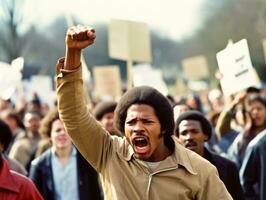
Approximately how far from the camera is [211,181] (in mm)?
4250

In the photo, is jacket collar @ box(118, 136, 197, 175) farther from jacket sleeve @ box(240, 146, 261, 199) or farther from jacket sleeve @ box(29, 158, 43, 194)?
jacket sleeve @ box(240, 146, 261, 199)

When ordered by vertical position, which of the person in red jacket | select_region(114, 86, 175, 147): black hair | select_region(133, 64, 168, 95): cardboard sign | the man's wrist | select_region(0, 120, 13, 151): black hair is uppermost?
select_region(133, 64, 168, 95): cardboard sign

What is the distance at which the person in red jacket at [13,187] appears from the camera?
4.07 metres

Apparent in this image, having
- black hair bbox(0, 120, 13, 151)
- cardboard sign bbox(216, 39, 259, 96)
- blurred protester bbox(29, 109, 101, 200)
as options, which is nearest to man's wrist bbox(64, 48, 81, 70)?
black hair bbox(0, 120, 13, 151)

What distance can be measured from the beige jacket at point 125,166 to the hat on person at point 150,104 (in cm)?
13

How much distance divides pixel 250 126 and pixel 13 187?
15.4 feet

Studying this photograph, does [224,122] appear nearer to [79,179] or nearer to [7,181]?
[79,179]

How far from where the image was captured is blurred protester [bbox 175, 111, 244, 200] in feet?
19.1

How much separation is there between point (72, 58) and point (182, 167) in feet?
2.65

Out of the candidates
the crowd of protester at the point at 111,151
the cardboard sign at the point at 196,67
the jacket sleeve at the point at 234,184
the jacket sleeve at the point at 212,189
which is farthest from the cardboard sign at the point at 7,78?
the cardboard sign at the point at 196,67

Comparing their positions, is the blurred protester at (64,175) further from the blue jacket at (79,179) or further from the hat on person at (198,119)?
the hat on person at (198,119)

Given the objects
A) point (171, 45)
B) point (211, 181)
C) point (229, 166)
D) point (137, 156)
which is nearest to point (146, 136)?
point (137, 156)

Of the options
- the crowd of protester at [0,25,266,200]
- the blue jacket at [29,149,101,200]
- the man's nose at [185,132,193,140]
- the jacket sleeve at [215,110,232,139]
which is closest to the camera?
the crowd of protester at [0,25,266,200]

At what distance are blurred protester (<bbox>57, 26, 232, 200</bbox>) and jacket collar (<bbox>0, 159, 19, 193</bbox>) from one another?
37 centimetres
